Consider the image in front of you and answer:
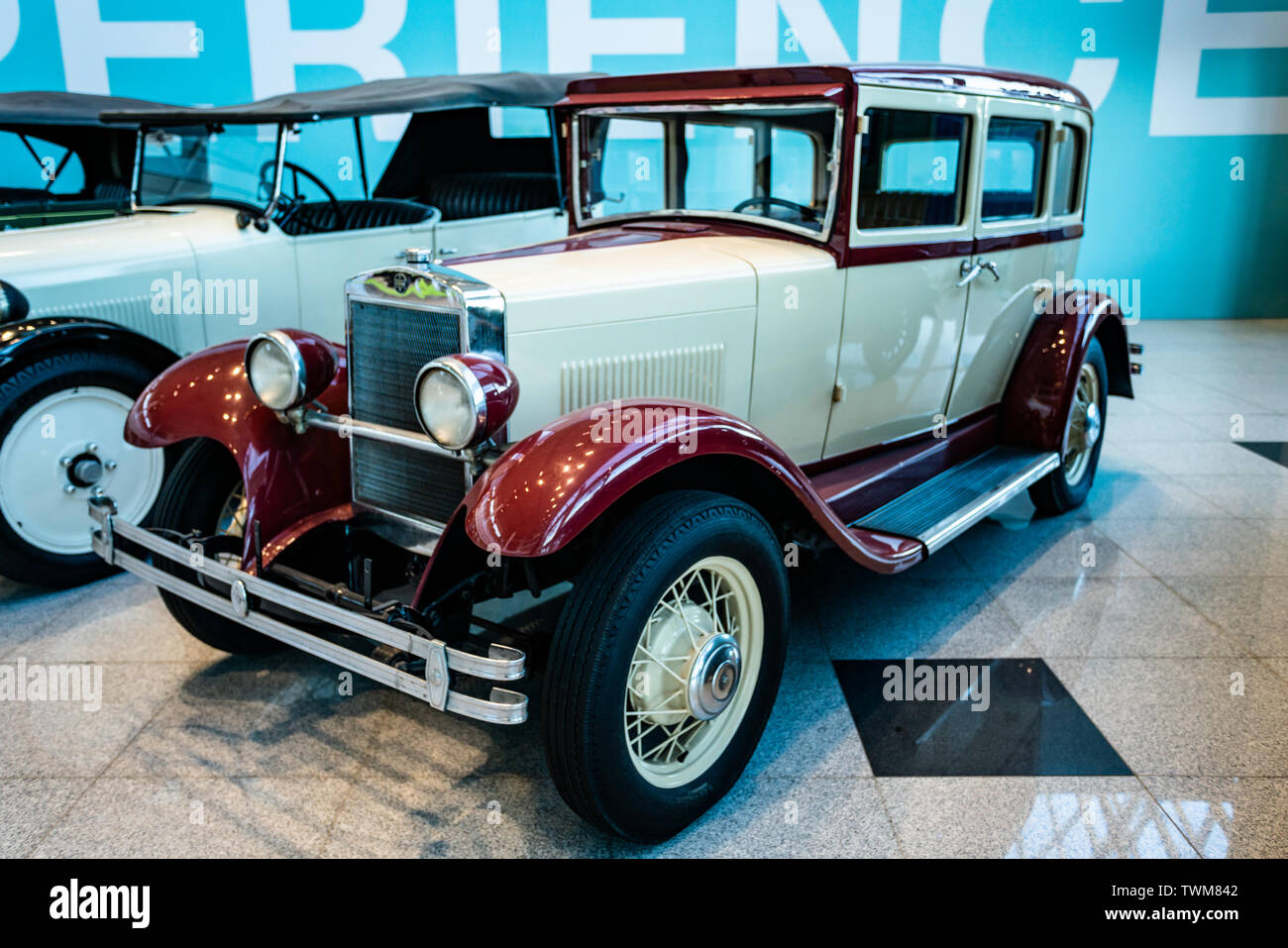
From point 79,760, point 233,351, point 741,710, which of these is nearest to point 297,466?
point 233,351

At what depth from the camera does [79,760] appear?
255 cm

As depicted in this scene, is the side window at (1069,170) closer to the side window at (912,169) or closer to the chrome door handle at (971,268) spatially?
the chrome door handle at (971,268)

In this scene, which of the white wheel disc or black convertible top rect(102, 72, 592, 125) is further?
black convertible top rect(102, 72, 592, 125)

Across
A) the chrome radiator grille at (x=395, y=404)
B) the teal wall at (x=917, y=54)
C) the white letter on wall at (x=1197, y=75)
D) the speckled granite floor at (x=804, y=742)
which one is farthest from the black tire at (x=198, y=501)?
the white letter on wall at (x=1197, y=75)

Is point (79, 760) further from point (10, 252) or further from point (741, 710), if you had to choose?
point (10, 252)

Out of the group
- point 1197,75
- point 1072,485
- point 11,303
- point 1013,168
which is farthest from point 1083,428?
point 1197,75

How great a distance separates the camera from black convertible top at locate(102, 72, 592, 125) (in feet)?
14.2

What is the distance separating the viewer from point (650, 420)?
2.14 metres

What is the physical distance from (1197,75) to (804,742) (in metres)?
8.01

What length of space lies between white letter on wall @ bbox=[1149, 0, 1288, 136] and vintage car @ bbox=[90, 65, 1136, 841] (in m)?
5.25

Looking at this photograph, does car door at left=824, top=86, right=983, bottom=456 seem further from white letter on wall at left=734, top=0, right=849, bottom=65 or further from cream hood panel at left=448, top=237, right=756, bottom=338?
white letter on wall at left=734, top=0, right=849, bottom=65

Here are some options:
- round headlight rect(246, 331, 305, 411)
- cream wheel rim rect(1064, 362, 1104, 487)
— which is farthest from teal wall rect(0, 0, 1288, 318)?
round headlight rect(246, 331, 305, 411)

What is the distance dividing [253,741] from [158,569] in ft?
1.75

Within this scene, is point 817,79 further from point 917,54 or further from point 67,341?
point 917,54
